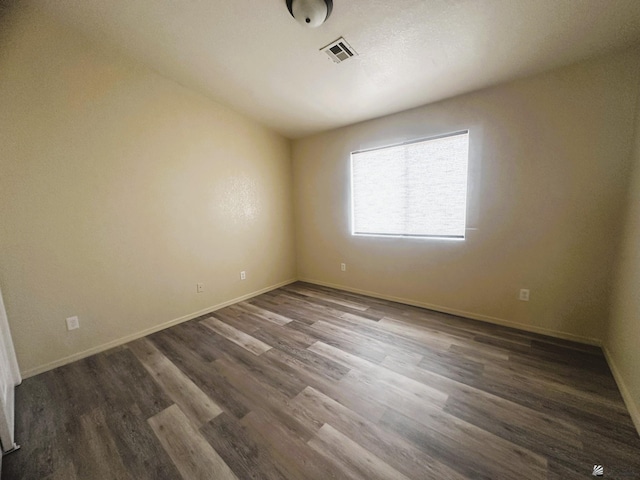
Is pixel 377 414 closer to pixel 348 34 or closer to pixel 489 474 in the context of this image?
pixel 489 474

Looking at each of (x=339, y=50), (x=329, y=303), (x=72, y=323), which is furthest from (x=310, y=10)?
(x=72, y=323)

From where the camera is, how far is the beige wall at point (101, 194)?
1.79m

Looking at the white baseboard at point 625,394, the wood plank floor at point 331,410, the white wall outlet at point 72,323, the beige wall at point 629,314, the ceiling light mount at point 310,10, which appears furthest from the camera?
the white wall outlet at point 72,323

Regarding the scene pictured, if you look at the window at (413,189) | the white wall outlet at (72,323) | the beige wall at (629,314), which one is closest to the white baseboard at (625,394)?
the beige wall at (629,314)

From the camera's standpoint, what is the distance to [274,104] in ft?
9.38

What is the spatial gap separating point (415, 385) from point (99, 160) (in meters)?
3.27

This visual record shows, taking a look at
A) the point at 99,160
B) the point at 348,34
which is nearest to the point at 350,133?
→ the point at 348,34

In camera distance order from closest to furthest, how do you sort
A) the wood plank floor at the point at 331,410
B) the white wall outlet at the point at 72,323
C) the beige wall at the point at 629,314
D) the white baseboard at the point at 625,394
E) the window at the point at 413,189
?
the wood plank floor at the point at 331,410 → the white baseboard at the point at 625,394 → the beige wall at the point at 629,314 → the white wall outlet at the point at 72,323 → the window at the point at 413,189

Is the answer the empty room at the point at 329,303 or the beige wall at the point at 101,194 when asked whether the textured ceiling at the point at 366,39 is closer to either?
the empty room at the point at 329,303

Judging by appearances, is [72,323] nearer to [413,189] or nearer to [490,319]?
[413,189]

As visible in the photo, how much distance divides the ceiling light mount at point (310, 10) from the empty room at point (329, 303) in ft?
0.04

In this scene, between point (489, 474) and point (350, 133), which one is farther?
point (350, 133)

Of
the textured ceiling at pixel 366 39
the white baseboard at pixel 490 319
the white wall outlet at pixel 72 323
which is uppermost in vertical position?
the textured ceiling at pixel 366 39

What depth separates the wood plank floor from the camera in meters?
1.13
